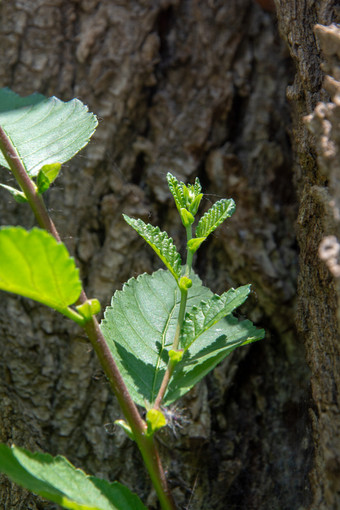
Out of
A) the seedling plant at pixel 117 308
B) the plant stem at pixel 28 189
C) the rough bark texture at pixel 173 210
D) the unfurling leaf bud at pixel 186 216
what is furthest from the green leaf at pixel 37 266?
the rough bark texture at pixel 173 210

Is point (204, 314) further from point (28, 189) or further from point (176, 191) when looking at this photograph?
point (28, 189)

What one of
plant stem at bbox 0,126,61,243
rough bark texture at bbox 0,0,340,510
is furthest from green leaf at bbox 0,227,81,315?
rough bark texture at bbox 0,0,340,510

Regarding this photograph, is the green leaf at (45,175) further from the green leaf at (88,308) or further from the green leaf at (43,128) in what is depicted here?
the green leaf at (88,308)

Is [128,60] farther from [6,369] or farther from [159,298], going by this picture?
[6,369]

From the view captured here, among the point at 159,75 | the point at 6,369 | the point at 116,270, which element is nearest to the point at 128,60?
the point at 159,75

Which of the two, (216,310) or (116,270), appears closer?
(216,310)

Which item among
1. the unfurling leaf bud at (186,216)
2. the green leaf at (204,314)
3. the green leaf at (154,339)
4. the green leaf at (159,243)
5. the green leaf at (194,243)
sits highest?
the unfurling leaf bud at (186,216)

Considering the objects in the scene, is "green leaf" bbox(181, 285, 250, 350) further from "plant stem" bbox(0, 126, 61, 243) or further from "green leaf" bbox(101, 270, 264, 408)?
"plant stem" bbox(0, 126, 61, 243)
